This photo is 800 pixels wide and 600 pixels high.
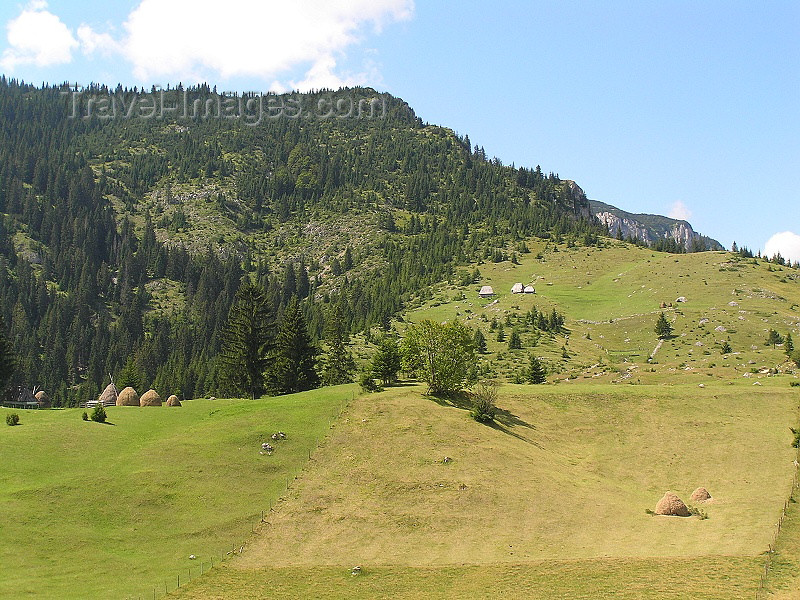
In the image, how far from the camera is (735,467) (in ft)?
198

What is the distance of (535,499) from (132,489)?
31.0 meters

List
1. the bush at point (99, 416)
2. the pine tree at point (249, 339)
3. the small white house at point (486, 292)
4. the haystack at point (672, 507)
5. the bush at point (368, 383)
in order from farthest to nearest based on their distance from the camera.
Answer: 1. the small white house at point (486, 292)
2. the pine tree at point (249, 339)
3. the bush at point (368, 383)
4. the bush at point (99, 416)
5. the haystack at point (672, 507)

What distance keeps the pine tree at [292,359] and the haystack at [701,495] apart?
56660mm

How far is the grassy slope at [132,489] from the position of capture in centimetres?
3953

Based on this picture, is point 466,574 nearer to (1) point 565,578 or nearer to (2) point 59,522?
(1) point 565,578

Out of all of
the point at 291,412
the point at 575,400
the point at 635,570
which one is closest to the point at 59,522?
the point at 291,412

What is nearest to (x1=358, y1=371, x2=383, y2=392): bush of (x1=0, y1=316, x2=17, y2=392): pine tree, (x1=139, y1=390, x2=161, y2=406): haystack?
(x1=139, y1=390, x2=161, y2=406): haystack

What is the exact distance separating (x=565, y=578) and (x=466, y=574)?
6.00 metres

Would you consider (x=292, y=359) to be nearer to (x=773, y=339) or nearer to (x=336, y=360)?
(x=336, y=360)

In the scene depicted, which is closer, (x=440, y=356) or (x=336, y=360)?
(x=440, y=356)

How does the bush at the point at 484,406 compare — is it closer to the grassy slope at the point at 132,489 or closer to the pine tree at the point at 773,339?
the grassy slope at the point at 132,489

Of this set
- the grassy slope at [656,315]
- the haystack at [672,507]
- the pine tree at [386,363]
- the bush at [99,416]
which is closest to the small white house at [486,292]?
the grassy slope at [656,315]

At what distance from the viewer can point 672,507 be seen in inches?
2024

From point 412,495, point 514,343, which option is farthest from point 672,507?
point 514,343
